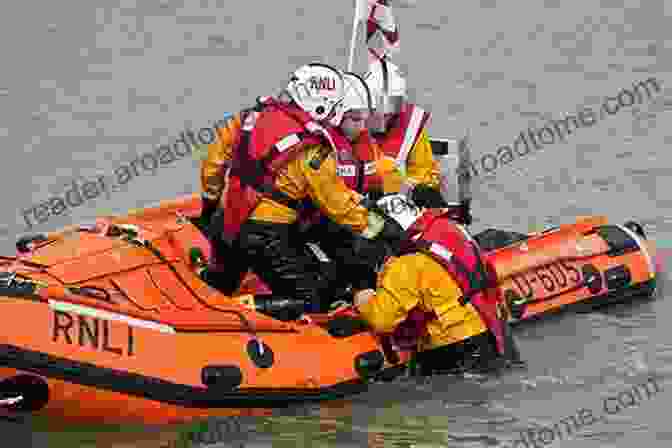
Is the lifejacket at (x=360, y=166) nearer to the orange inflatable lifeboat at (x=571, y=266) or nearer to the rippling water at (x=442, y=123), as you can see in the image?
the orange inflatable lifeboat at (x=571, y=266)

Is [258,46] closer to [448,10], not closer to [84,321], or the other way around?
[448,10]

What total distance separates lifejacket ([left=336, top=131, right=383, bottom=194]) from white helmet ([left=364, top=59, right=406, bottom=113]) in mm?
756

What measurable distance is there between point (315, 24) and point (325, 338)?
11.6 meters

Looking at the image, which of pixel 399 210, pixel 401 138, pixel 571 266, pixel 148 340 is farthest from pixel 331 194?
pixel 571 266

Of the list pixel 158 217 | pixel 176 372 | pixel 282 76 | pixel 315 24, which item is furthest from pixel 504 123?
pixel 176 372

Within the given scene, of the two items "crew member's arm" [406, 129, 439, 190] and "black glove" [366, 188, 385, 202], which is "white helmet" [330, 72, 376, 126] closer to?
"black glove" [366, 188, 385, 202]

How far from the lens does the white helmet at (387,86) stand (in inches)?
515

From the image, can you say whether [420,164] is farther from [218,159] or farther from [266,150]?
[266,150]

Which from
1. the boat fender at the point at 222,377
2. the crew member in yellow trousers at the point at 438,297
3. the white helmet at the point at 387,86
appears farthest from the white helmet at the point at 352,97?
the boat fender at the point at 222,377

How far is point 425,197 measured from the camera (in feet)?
41.7

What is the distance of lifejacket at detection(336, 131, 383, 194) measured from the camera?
11.5 meters

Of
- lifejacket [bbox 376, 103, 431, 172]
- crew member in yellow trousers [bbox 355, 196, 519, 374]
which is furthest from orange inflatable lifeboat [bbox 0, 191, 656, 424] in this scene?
lifejacket [bbox 376, 103, 431, 172]

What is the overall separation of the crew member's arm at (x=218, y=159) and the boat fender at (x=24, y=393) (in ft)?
6.94

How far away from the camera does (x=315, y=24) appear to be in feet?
73.9
